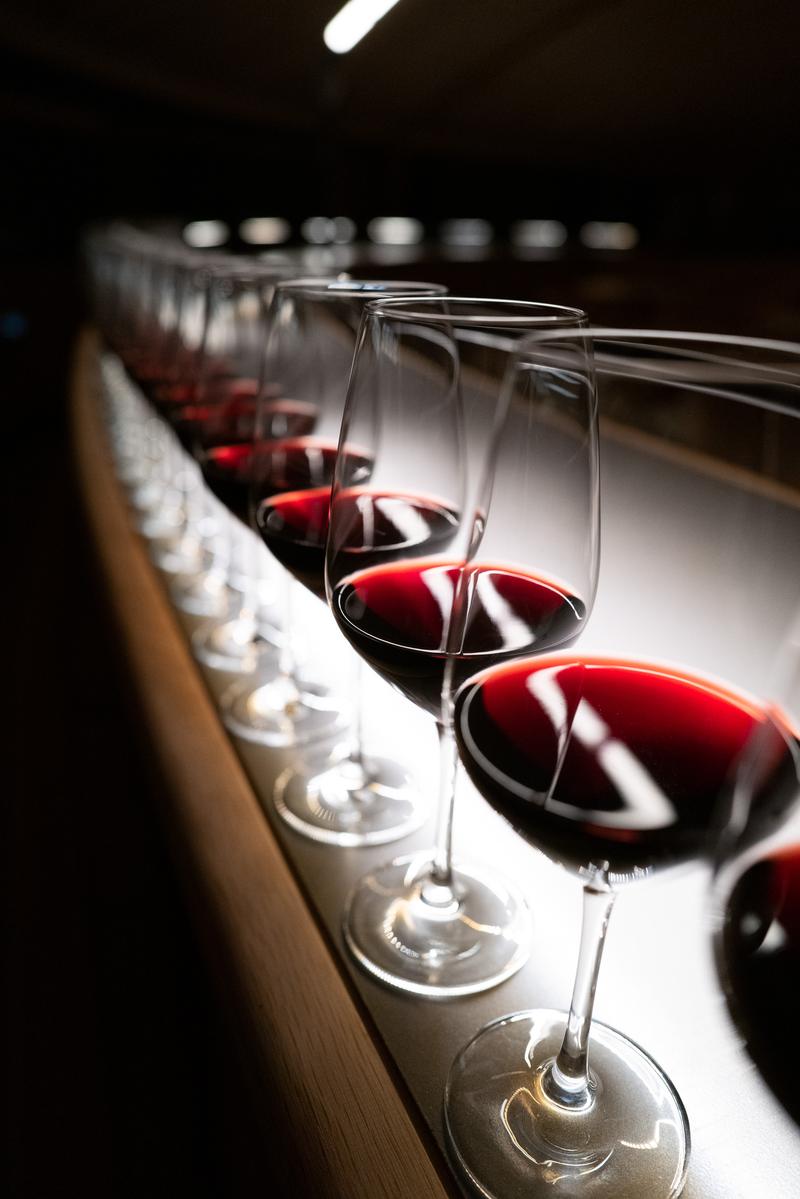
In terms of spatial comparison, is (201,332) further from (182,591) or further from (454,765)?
(454,765)

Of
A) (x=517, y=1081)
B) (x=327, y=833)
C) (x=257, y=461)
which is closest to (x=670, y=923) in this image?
(x=517, y=1081)

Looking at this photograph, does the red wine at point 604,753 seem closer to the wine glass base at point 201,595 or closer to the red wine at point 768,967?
A: the red wine at point 768,967

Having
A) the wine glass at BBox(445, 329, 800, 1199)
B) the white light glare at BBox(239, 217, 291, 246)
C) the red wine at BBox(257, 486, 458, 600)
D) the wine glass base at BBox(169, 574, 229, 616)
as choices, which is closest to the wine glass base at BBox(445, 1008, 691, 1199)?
the wine glass at BBox(445, 329, 800, 1199)

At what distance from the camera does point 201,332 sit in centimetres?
91

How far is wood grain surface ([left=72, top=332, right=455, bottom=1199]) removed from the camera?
38 cm

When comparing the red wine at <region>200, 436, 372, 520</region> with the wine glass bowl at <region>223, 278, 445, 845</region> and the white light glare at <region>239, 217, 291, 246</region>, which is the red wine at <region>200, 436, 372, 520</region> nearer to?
the wine glass bowl at <region>223, 278, 445, 845</region>

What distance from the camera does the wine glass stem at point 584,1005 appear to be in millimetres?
383

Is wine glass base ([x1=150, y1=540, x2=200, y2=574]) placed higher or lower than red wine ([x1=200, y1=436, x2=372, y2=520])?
lower

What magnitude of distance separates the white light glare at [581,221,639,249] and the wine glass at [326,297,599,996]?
9.45 meters

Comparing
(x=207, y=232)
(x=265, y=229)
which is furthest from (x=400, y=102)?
(x=265, y=229)

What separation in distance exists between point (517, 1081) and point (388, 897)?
15cm

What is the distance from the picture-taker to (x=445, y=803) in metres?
0.54

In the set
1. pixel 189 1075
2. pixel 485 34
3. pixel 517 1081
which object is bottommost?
pixel 189 1075

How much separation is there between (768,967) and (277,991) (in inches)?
11.9
